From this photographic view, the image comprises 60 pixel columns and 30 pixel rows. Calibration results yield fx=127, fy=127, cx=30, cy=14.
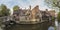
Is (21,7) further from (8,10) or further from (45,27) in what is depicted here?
(45,27)

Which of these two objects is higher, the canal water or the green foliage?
the green foliage

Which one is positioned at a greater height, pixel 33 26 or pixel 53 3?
pixel 53 3

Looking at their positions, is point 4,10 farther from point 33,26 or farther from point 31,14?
point 33,26

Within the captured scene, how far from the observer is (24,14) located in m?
2.23

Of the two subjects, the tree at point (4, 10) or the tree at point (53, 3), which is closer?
the tree at point (4, 10)

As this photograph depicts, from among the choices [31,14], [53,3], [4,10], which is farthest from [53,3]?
[4,10]

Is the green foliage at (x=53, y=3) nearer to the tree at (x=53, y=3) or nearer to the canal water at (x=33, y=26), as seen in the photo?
the tree at (x=53, y=3)

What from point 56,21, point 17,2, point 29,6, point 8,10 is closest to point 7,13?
point 8,10

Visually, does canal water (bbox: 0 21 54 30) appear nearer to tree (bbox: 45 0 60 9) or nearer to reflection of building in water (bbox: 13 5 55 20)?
reflection of building in water (bbox: 13 5 55 20)

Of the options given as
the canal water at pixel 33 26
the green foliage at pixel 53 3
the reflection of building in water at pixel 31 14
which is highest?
the green foliage at pixel 53 3

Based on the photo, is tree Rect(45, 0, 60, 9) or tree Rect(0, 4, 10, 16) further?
tree Rect(45, 0, 60, 9)

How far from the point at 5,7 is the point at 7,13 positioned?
11 centimetres

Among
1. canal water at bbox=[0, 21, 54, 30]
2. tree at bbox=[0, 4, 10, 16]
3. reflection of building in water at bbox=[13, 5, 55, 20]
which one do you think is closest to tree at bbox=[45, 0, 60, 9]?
reflection of building in water at bbox=[13, 5, 55, 20]

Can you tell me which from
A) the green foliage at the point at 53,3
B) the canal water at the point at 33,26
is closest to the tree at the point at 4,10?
the canal water at the point at 33,26
